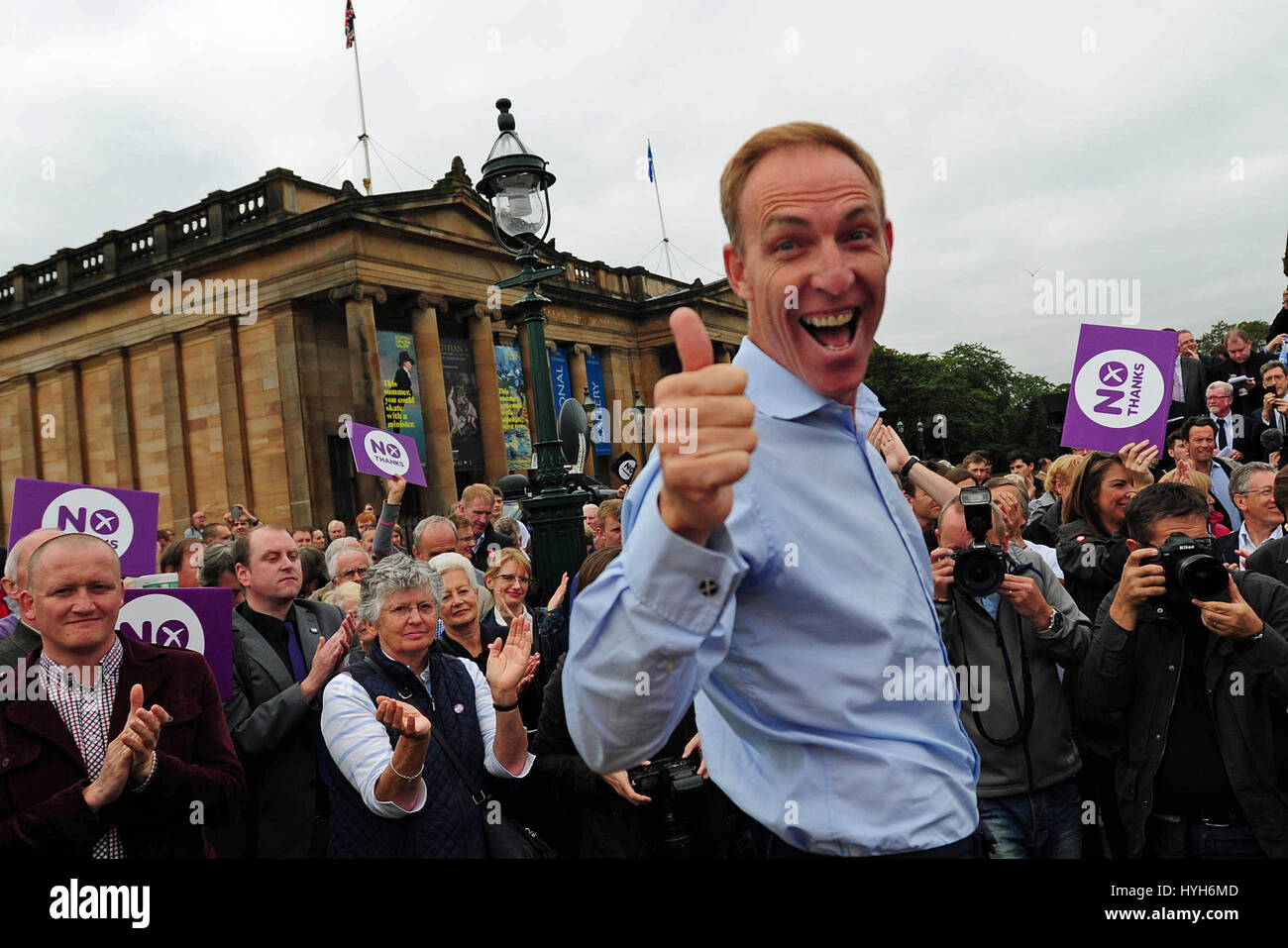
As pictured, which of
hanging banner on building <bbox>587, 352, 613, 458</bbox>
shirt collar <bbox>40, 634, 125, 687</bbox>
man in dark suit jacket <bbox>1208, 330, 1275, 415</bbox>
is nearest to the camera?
shirt collar <bbox>40, 634, 125, 687</bbox>

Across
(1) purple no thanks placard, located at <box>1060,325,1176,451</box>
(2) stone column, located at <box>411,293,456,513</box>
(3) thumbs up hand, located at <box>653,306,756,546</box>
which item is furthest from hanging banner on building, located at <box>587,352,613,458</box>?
(3) thumbs up hand, located at <box>653,306,756,546</box>

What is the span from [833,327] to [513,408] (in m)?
33.0

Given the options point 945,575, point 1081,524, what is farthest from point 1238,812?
point 1081,524

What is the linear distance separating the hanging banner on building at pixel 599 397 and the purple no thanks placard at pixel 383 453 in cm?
2945

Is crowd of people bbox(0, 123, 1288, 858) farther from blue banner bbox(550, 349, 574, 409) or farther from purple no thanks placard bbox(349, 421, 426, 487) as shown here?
blue banner bbox(550, 349, 574, 409)

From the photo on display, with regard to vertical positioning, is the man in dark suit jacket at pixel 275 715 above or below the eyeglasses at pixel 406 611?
Answer: below

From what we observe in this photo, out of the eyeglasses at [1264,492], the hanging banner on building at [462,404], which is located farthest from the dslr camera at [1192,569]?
the hanging banner on building at [462,404]

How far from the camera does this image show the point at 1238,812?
4094mm

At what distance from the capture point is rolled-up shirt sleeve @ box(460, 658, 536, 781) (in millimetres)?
4453

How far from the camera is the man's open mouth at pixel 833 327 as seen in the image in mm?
1692

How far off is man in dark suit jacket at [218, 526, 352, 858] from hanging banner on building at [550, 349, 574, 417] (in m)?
32.5

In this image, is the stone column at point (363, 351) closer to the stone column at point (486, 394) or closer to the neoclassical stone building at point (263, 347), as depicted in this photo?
the neoclassical stone building at point (263, 347)
